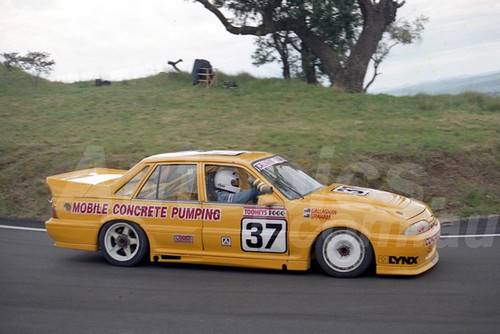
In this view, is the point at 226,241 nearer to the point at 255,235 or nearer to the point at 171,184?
the point at 255,235

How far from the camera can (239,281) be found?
7.29 metres

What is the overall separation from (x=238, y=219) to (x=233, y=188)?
1.77 ft

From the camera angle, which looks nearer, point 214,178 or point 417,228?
point 417,228

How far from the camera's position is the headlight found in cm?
706

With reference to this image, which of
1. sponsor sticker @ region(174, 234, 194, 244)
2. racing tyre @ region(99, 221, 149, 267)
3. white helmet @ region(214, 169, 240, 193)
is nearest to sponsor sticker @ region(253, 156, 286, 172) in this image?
white helmet @ region(214, 169, 240, 193)

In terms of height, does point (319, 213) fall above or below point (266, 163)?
below

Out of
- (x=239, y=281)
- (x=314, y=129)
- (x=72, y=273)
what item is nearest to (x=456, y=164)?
(x=314, y=129)

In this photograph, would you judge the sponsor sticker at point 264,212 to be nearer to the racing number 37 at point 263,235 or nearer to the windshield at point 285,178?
the racing number 37 at point 263,235

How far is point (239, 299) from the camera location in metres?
6.59

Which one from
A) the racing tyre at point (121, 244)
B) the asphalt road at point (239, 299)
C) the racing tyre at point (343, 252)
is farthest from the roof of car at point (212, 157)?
the racing tyre at point (343, 252)

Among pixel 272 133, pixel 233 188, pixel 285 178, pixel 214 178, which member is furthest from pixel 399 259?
pixel 272 133

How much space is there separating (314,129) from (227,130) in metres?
2.39

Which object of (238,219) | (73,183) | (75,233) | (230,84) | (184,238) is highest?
(230,84)

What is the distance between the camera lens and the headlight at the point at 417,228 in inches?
278
